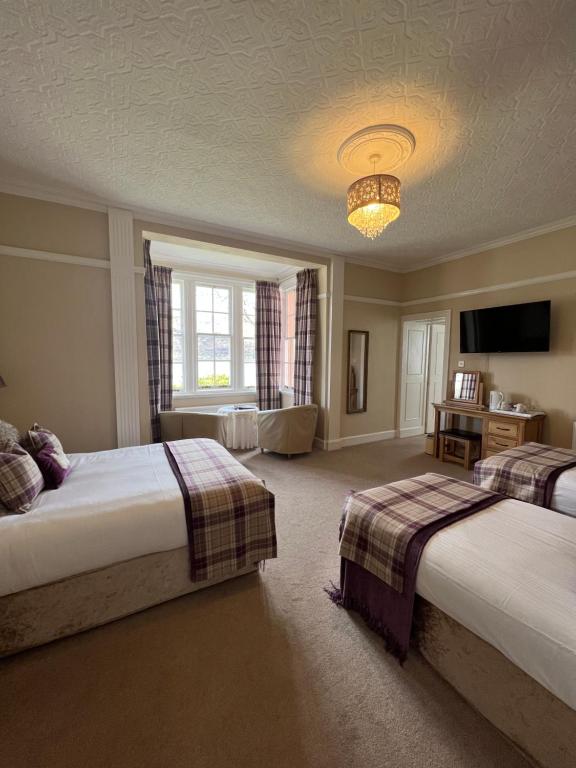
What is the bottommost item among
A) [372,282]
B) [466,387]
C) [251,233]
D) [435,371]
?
[466,387]

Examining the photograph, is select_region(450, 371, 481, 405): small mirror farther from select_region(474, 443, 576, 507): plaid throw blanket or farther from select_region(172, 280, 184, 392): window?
select_region(172, 280, 184, 392): window

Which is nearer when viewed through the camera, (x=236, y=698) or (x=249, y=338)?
(x=236, y=698)

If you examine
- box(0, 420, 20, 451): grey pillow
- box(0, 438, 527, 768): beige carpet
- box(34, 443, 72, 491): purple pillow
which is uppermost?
box(0, 420, 20, 451): grey pillow

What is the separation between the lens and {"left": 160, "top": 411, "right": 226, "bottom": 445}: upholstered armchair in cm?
384

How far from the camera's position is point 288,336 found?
568 centimetres

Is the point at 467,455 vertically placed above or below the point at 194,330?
below

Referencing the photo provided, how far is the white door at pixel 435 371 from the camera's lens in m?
5.65

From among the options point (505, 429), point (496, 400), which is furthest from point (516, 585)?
point (496, 400)

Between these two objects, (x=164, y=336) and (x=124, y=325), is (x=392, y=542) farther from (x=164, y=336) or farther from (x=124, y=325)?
(x=164, y=336)

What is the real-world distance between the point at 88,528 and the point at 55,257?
2.64 m

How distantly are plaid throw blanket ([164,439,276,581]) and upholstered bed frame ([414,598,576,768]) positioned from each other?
938 mm

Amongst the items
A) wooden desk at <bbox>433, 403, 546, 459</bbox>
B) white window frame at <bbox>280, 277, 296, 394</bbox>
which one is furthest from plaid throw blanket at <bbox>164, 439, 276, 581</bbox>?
white window frame at <bbox>280, 277, 296, 394</bbox>

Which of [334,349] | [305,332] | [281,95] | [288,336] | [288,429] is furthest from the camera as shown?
[288,336]

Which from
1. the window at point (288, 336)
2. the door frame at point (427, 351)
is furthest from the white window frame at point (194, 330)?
the door frame at point (427, 351)
